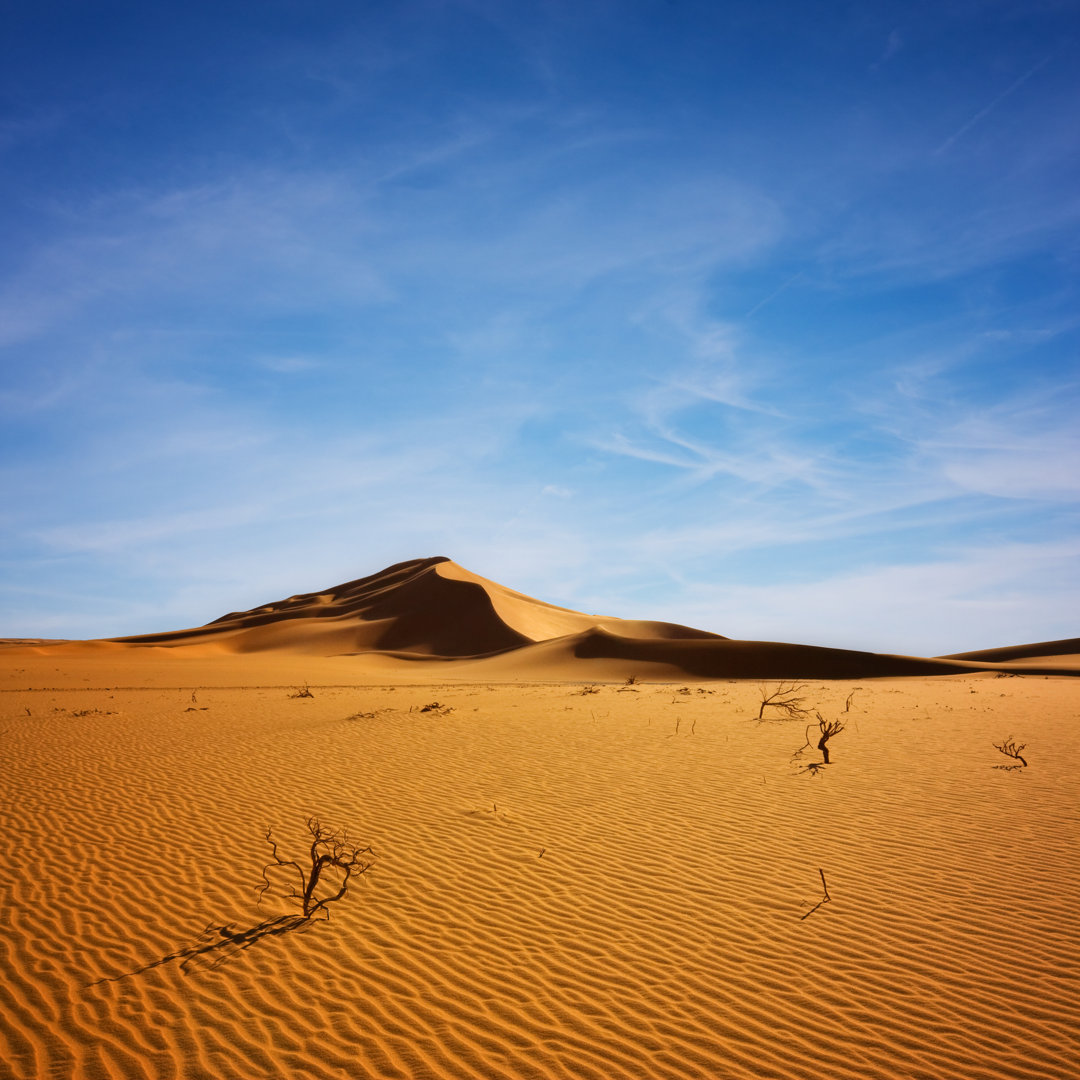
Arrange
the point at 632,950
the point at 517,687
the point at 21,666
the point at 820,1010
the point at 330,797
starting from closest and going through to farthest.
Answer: the point at 820,1010 < the point at 632,950 < the point at 330,797 < the point at 517,687 < the point at 21,666

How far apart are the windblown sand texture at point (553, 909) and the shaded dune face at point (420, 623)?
39.9 m

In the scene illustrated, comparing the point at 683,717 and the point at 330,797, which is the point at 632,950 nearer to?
the point at 330,797

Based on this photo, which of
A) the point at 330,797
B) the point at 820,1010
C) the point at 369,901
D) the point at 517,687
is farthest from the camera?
the point at 517,687

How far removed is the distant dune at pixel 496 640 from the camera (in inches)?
1655

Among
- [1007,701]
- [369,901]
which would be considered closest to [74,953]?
[369,901]

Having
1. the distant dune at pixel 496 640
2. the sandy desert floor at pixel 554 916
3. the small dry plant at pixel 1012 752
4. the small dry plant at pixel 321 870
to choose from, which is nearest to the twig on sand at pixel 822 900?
the sandy desert floor at pixel 554 916

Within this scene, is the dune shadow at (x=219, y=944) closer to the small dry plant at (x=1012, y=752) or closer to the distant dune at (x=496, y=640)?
the small dry plant at (x=1012, y=752)

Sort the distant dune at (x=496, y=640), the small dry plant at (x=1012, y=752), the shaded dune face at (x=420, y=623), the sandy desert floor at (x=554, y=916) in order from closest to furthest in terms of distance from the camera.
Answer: the sandy desert floor at (x=554, y=916), the small dry plant at (x=1012, y=752), the distant dune at (x=496, y=640), the shaded dune face at (x=420, y=623)

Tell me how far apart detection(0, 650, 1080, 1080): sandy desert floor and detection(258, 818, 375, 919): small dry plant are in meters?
0.19

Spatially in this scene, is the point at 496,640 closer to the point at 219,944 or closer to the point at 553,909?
the point at 553,909

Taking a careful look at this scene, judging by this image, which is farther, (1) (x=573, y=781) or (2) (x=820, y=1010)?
(1) (x=573, y=781)

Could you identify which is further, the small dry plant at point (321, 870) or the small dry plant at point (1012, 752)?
the small dry plant at point (1012, 752)

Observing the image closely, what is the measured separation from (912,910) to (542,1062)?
4.02 meters

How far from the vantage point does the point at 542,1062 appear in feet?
15.3
